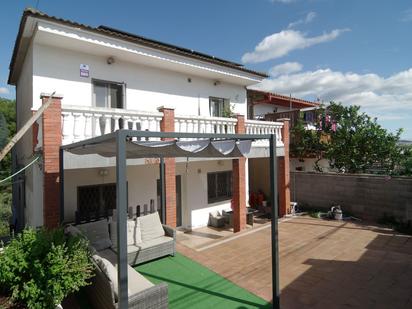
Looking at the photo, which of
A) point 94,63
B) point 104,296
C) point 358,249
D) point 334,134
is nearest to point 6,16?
point 94,63

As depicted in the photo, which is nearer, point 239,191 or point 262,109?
point 239,191

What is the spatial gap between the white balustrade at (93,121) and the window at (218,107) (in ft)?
17.3

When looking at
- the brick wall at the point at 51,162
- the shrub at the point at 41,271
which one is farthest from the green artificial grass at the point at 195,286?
the brick wall at the point at 51,162

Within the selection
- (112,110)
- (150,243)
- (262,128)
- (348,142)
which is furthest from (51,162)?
(348,142)

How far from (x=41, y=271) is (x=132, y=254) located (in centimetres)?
270

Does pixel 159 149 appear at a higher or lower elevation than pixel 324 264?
higher

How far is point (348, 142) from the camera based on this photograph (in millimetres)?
13109

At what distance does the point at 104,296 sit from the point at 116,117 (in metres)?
4.70

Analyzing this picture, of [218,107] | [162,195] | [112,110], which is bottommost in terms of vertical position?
[162,195]

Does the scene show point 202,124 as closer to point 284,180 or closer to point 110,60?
point 110,60

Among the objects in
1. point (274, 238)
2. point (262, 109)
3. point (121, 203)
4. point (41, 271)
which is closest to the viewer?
point (121, 203)

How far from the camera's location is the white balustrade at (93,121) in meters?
7.02

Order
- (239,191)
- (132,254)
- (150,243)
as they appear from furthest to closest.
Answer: (239,191) < (150,243) < (132,254)

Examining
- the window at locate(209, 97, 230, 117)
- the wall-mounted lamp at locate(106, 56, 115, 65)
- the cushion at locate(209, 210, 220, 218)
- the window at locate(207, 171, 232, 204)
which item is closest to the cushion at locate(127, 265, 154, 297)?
the wall-mounted lamp at locate(106, 56, 115, 65)
